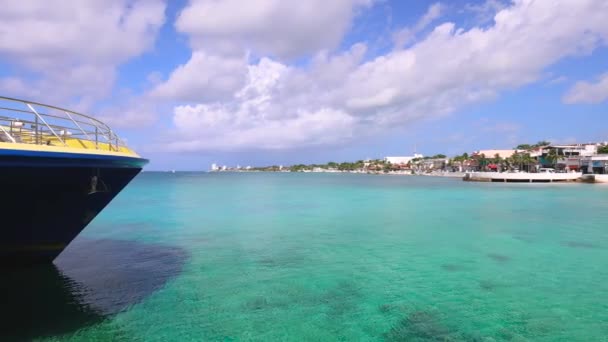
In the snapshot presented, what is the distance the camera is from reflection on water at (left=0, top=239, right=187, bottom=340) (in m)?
7.41

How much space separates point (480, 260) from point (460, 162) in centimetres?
14132

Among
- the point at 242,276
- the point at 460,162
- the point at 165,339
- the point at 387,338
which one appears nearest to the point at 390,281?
the point at 387,338

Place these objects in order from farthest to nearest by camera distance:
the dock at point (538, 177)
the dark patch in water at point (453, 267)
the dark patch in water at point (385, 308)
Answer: the dock at point (538, 177) < the dark patch in water at point (453, 267) < the dark patch in water at point (385, 308)

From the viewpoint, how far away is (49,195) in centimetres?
796

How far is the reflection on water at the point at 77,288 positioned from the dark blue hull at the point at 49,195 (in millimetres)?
798

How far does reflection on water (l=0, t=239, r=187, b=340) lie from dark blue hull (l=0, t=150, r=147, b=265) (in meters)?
0.80

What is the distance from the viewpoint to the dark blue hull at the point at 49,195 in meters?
6.50

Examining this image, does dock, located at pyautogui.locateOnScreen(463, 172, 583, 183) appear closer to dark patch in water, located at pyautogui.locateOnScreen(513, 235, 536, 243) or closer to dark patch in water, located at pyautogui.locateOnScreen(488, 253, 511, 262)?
dark patch in water, located at pyautogui.locateOnScreen(513, 235, 536, 243)

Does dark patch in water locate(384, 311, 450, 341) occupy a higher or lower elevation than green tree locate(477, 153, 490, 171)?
lower

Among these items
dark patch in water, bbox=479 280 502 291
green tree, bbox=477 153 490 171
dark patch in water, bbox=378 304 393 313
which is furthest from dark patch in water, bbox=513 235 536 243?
green tree, bbox=477 153 490 171

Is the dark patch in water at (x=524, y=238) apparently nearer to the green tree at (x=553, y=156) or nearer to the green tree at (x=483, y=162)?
the green tree at (x=553, y=156)

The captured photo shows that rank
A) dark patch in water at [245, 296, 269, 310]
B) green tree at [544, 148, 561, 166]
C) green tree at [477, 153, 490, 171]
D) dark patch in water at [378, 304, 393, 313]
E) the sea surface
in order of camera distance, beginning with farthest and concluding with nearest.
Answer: green tree at [477, 153, 490, 171]
green tree at [544, 148, 561, 166]
dark patch in water at [245, 296, 269, 310]
dark patch in water at [378, 304, 393, 313]
the sea surface

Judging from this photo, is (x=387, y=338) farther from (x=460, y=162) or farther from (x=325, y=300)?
(x=460, y=162)

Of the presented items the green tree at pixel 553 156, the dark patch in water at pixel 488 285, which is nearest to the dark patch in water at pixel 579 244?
the dark patch in water at pixel 488 285
